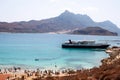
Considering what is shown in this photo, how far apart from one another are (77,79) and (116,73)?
3491 mm

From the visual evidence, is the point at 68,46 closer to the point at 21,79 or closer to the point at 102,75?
the point at 21,79

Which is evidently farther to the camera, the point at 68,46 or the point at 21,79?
the point at 68,46

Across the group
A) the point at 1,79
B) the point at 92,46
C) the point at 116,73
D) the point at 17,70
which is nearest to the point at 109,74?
the point at 116,73

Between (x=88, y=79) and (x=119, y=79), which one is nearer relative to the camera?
(x=119, y=79)

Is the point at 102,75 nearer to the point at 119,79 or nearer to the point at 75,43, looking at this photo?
the point at 119,79

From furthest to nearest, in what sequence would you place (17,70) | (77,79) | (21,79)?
(17,70) → (21,79) → (77,79)

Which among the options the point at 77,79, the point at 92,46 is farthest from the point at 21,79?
the point at 92,46

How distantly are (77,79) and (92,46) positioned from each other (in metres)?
96.9

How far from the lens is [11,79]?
110 ft

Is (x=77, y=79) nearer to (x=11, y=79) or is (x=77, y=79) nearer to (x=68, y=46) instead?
(x=11, y=79)

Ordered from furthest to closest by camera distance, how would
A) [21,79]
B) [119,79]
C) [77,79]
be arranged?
[21,79]
[77,79]
[119,79]

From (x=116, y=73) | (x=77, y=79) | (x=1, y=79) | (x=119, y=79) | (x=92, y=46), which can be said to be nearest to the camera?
(x=119, y=79)

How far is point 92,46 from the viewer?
11912 cm

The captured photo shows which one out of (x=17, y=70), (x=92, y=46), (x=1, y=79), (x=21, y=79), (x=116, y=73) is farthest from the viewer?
(x=92, y=46)
